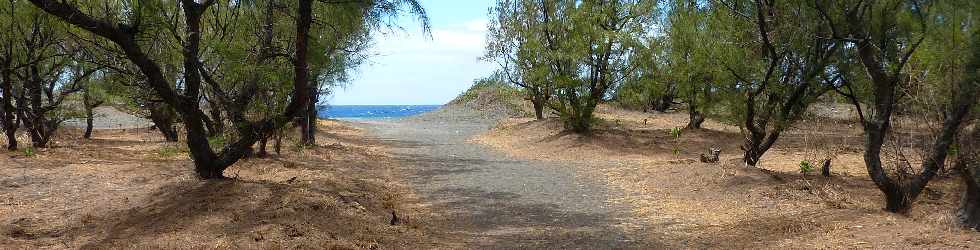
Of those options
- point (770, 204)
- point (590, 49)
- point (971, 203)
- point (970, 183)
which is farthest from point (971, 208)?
point (590, 49)

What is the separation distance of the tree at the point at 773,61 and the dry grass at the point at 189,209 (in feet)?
20.7

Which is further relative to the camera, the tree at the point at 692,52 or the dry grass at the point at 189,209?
the tree at the point at 692,52

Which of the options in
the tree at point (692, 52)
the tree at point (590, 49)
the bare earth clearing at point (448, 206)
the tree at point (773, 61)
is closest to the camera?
the bare earth clearing at point (448, 206)

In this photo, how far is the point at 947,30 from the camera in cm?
686

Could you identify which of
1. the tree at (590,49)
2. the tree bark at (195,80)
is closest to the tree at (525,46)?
the tree at (590,49)

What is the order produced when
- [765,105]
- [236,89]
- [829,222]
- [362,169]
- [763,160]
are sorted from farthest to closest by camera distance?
[763,160]
[362,169]
[765,105]
[236,89]
[829,222]

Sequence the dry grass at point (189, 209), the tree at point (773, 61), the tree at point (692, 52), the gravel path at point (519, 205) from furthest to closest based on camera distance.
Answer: the tree at point (692, 52) → the tree at point (773, 61) → the gravel path at point (519, 205) → the dry grass at point (189, 209)

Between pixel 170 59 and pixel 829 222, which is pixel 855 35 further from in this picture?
pixel 170 59

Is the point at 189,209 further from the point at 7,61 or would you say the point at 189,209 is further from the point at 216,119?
the point at 7,61

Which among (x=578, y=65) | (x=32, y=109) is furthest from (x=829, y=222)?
(x=32, y=109)

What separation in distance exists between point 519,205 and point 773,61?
16.5 ft

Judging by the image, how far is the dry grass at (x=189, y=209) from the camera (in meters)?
6.63

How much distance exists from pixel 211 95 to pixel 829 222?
985 cm

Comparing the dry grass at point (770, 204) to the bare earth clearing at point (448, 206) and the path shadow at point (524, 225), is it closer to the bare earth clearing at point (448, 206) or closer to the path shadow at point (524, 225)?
the bare earth clearing at point (448, 206)
